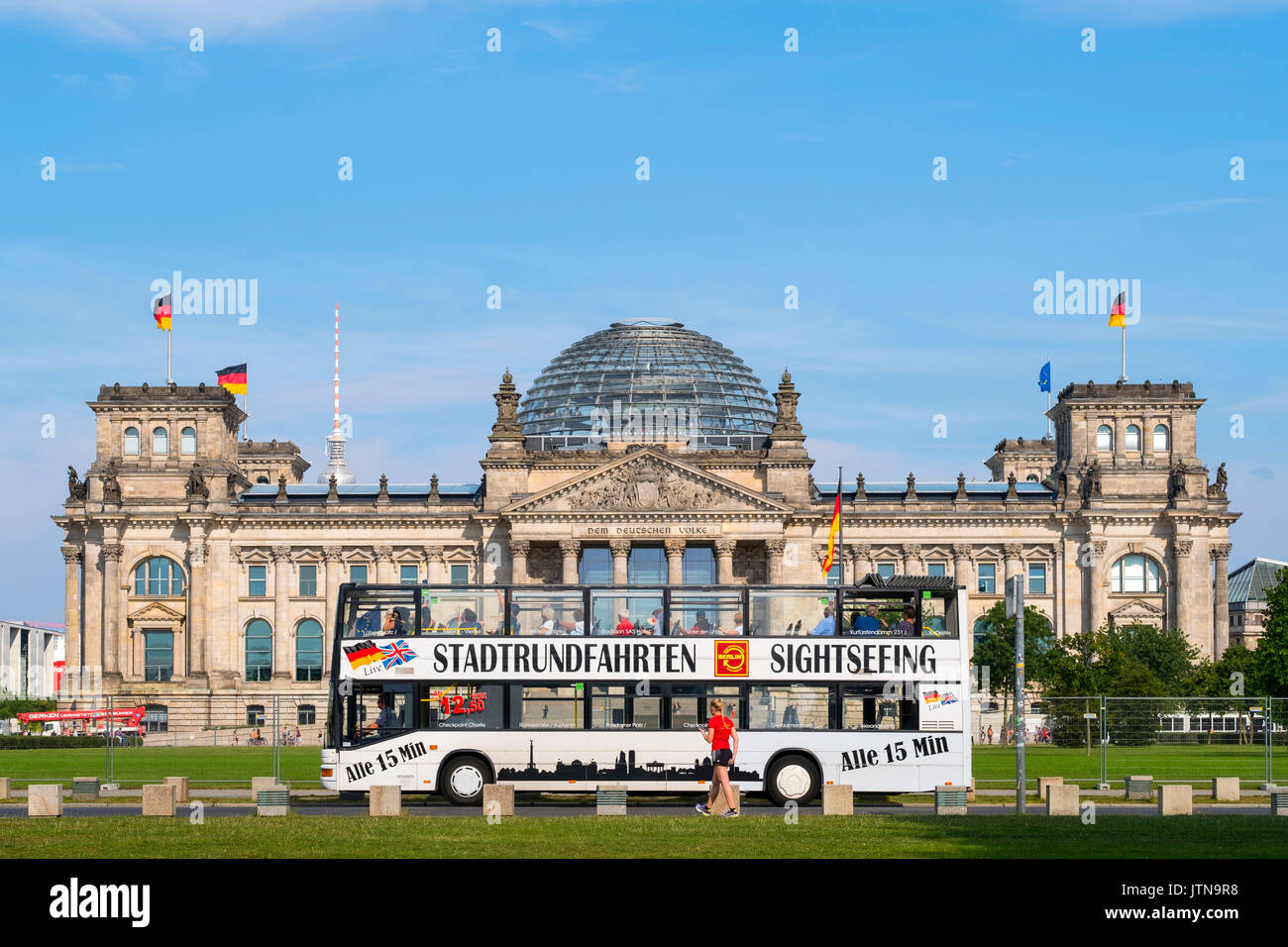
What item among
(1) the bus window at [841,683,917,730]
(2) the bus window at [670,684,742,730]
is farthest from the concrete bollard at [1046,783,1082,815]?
(2) the bus window at [670,684,742,730]

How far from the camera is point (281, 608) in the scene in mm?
129125

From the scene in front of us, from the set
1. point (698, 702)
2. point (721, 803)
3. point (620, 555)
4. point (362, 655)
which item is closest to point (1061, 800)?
point (721, 803)

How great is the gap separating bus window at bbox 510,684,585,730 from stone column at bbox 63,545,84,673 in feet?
306

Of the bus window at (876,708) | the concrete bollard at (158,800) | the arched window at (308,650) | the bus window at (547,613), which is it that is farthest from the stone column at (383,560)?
the concrete bollard at (158,800)

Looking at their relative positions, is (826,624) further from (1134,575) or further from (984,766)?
(1134,575)

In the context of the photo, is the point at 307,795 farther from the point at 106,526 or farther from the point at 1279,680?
the point at 106,526

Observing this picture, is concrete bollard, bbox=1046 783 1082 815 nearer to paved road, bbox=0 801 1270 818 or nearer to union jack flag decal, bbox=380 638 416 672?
paved road, bbox=0 801 1270 818

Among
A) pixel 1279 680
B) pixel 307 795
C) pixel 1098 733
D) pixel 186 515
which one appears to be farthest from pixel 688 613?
pixel 186 515

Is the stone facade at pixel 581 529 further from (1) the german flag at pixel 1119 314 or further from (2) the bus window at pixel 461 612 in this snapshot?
(2) the bus window at pixel 461 612

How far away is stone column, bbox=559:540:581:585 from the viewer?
12519 centimetres

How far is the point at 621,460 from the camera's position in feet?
411

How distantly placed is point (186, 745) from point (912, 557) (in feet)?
173

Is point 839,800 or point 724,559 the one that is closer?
point 839,800

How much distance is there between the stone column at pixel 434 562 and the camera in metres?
129
